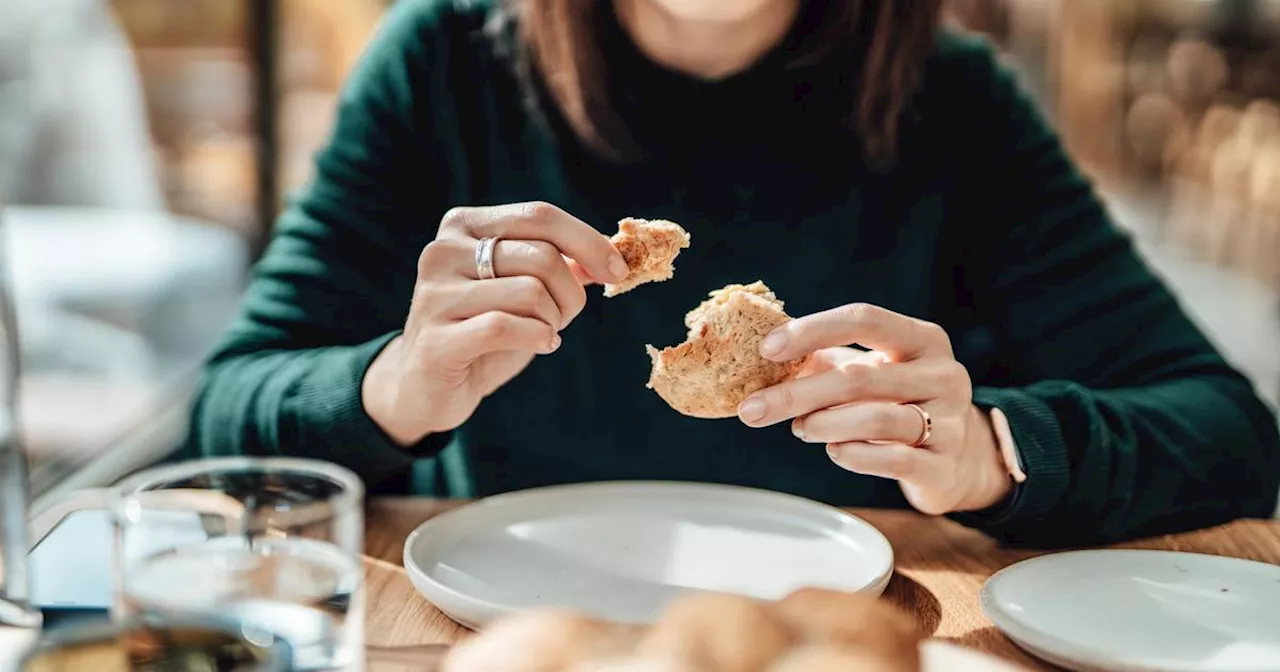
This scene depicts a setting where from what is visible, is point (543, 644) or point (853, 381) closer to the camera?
point (543, 644)

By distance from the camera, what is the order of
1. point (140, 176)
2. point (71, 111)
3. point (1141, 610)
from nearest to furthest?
point (1141, 610) → point (71, 111) → point (140, 176)

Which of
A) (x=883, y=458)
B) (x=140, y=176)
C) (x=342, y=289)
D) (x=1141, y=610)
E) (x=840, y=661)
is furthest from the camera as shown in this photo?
(x=140, y=176)

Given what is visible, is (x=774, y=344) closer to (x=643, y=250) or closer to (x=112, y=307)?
(x=643, y=250)

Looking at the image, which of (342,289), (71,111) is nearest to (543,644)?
(342,289)

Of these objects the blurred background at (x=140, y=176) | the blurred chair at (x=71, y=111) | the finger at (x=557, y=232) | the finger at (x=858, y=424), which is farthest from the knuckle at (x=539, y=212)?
the blurred chair at (x=71, y=111)

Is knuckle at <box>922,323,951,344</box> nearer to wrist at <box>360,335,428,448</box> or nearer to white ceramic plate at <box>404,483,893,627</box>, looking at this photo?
white ceramic plate at <box>404,483,893,627</box>

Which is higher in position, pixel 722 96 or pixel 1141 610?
pixel 722 96

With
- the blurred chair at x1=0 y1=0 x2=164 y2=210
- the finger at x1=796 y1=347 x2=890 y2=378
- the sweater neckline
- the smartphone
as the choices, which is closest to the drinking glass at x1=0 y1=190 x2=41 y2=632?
the smartphone
